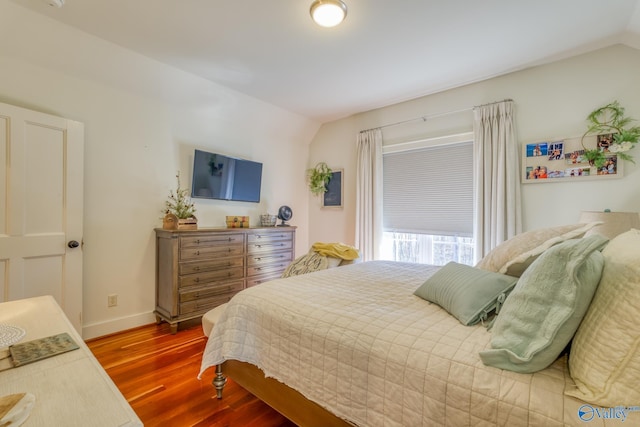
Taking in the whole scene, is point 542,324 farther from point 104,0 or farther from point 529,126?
point 104,0

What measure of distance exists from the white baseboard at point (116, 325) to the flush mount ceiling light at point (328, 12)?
129 inches

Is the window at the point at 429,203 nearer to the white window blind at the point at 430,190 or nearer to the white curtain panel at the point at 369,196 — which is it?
the white window blind at the point at 430,190

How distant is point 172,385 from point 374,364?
1.67 meters

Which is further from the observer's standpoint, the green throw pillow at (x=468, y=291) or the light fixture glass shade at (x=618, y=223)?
the light fixture glass shade at (x=618, y=223)

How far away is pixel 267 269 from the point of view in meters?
3.65

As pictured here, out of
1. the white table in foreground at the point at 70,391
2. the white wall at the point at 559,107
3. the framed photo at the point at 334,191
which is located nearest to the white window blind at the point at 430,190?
the white wall at the point at 559,107

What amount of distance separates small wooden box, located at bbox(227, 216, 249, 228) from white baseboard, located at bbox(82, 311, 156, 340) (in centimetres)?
129

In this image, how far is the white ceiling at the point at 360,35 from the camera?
6.58ft

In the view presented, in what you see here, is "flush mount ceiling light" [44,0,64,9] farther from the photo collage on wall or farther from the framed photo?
the photo collage on wall

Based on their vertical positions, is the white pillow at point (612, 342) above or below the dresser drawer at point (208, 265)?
above

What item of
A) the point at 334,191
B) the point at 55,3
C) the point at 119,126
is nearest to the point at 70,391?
the point at 55,3

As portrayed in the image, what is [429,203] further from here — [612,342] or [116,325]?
[116,325]

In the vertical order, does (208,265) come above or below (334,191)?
below

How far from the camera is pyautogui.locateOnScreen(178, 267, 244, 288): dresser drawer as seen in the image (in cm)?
288
